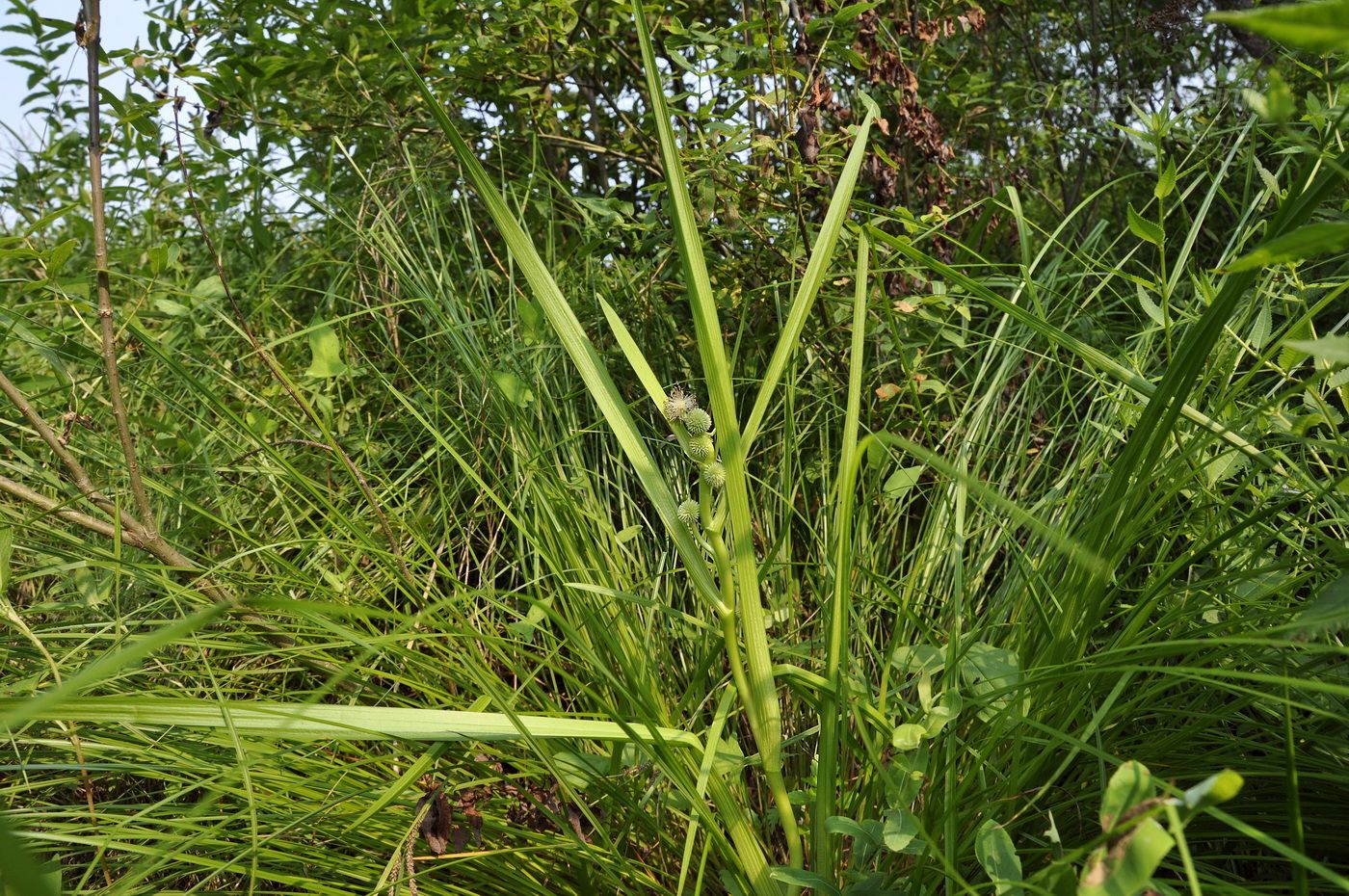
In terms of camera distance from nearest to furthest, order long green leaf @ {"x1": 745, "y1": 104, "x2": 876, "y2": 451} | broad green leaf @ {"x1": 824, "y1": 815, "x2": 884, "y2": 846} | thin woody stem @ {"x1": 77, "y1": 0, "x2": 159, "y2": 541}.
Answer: broad green leaf @ {"x1": 824, "y1": 815, "x2": 884, "y2": 846}, long green leaf @ {"x1": 745, "y1": 104, "x2": 876, "y2": 451}, thin woody stem @ {"x1": 77, "y1": 0, "x2": 159, "y2": 541}

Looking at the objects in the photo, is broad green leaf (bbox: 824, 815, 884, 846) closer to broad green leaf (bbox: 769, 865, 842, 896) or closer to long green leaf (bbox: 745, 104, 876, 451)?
broad green leaf (bbox: 769, 865, 842, 896)

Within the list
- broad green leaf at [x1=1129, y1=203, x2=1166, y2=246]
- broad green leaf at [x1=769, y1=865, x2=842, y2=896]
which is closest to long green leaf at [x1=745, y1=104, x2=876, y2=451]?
broad green leaf at [x1=1129, y1=203, x2=1166, y2=246]

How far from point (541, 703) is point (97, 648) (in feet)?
2.65

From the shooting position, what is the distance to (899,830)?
2.81ft

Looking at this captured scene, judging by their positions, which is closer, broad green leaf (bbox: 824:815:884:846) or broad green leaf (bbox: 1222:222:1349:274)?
broad green leaf (bbox: 1222:222:1349:274)

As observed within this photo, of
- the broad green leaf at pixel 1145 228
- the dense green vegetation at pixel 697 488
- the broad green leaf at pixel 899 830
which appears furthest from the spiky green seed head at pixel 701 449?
the broad green leaf at pixel 1145 228

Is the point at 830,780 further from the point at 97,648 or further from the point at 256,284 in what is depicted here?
the point at 256,284

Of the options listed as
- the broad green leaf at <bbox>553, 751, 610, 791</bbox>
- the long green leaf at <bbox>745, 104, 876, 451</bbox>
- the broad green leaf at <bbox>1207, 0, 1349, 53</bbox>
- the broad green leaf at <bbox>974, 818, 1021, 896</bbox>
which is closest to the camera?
the broad green leaf at <bbox>1207, 0, 1349, 53</bbox>

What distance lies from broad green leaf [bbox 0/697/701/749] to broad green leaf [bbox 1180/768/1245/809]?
432mm

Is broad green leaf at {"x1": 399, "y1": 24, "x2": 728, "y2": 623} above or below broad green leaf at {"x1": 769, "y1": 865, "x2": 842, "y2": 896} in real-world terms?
above

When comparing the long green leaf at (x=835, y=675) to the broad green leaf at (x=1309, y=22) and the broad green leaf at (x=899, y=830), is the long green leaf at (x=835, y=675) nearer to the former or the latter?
the broad green leaf at (x=899, y=830)

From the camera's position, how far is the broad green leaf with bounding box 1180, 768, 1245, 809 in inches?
20.5

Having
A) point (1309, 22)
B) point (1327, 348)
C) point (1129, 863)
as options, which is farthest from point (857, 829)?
point (1309, 22)

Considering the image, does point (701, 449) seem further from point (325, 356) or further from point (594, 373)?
point (325, 356)
